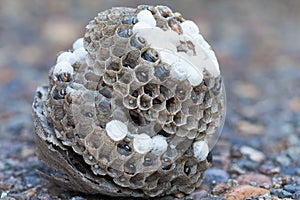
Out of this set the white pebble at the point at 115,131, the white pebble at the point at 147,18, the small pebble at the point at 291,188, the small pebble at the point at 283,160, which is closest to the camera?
the white pebble at the point at 115,131

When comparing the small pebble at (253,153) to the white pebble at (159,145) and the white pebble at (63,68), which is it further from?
the white pebble at (63,68)

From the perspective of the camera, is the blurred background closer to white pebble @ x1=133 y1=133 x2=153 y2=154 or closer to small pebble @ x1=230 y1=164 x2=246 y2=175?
small pebble @ x1=230 y1=164 x2=246 y2=175

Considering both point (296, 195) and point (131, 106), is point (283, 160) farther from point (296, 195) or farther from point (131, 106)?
point (131, 106)

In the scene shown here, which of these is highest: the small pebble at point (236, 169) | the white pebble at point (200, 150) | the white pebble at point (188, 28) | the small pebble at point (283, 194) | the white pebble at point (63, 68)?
the white pebble at point (188, 28)

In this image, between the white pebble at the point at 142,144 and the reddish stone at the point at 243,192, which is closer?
the white pebble at the point at 142,144

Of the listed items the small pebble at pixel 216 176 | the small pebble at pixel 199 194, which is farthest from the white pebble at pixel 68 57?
the small pebble at pixel 216 176

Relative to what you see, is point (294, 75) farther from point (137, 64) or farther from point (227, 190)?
point (137, 64)

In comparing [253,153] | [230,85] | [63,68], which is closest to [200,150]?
[63,68]
